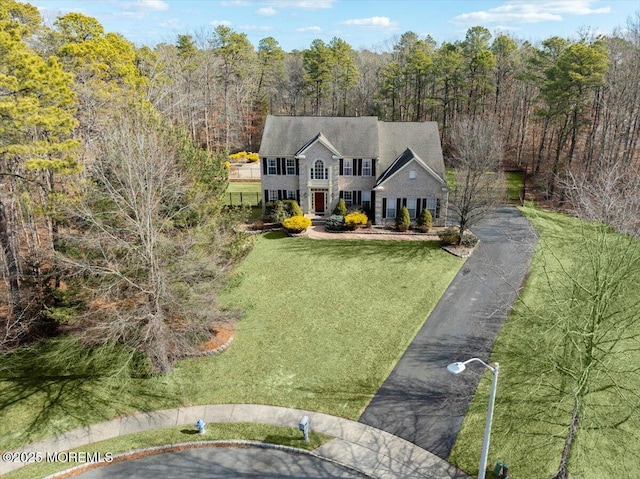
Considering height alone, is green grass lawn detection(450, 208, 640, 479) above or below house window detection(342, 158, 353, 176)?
below

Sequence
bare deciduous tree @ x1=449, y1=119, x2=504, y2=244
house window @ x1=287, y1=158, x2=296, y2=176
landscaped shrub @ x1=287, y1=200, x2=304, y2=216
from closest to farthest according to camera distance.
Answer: bare deciduous tree @ x1=449, y1=119, x2=504, y2=244 → landscaped shrub @ x1=287, y1=200, x2=304, y2=216 → house window @ x1=287, y1=158, x2=296, y2=176

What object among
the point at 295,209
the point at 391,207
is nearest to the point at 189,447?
the point at 295,209

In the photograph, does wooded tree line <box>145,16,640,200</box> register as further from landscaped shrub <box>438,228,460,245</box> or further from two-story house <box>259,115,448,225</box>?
landscaped shrub <box>438,228,460,245</box>

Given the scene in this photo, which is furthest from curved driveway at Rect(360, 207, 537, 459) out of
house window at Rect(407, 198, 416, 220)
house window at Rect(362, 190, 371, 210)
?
house window at Rect(362, 190, 371, 210)

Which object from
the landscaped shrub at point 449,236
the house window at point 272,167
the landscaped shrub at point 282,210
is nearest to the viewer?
the landscaped shrub at point 449,236

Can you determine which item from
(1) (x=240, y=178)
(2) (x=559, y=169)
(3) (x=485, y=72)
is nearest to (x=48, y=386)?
(1) (x=240, y=178)

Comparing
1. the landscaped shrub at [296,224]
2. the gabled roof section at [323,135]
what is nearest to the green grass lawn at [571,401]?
the landscaped shrub at [296,224]

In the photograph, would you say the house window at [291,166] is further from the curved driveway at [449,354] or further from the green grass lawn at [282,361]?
the curved driveway at [449,354]
